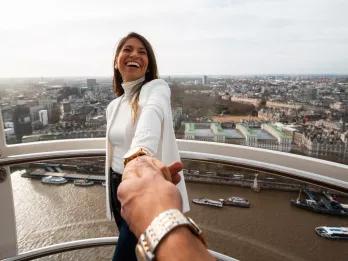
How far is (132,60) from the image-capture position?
4.76 feet

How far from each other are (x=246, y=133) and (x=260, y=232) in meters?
0.69

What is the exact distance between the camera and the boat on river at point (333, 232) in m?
1.74

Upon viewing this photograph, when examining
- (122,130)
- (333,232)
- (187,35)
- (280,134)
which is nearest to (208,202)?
(280,134)

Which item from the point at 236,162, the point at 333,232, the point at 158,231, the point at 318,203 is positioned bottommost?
the point at 333,232

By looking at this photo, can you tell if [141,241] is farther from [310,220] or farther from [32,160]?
[310,220]

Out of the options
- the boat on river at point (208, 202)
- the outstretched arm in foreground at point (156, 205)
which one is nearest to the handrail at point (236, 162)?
the boat on river at point (208, 202)

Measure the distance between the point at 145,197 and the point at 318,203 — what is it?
1.59m

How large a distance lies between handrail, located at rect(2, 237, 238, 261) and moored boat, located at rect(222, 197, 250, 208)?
1.14ft

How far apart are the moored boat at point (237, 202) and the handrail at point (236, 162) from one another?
528mm

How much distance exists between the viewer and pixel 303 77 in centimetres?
211

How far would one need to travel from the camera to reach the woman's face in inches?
56.7

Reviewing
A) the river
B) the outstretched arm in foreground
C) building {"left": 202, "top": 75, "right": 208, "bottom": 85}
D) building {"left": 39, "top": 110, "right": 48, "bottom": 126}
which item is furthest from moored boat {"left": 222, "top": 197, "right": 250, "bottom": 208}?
the outstretched arm in foreground

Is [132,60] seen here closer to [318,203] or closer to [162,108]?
[162,108]

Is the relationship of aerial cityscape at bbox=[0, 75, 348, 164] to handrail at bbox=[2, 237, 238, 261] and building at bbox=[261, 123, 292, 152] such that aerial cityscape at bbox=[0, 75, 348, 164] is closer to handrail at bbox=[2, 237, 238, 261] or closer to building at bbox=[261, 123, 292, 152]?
building at bbox=[261, 123, 292, 152]
